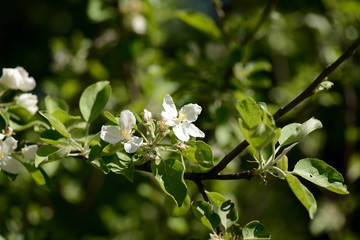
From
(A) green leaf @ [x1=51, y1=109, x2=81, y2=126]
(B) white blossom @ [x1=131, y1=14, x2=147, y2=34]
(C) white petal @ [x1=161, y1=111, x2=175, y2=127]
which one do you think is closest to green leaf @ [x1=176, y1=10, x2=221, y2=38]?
(B) white blossom @ [x1=131, y1=14, x2=147, y2=34]

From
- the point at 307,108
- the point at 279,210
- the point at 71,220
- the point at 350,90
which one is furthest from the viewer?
the point at 279,210

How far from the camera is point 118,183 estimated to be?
122 inches

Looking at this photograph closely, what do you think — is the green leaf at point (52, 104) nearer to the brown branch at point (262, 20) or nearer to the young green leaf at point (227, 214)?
the young green leaf at point (227, 214)

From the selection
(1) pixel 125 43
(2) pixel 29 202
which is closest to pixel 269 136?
(1) pixel 125 43

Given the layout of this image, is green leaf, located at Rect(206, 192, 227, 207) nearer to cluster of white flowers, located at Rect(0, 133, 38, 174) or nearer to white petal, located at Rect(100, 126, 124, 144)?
white petal, located at Rect(100, 126, 124, 144)

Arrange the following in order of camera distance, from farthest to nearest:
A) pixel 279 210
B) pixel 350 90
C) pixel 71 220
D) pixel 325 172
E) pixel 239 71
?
1. pixel 279 210
2. pixel 350 90
3. pixel 71 220
4. pixel 239 71
5. pixel 325 172

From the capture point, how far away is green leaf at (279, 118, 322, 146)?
1.16 m

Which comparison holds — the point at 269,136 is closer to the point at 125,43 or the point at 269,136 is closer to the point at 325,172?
the point at 325,172

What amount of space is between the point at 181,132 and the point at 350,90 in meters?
2.28

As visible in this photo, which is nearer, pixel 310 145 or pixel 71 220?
pixel 71 220

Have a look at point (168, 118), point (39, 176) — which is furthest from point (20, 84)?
point (168, 118)

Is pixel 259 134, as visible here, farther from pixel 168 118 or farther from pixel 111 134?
pixel 111 134

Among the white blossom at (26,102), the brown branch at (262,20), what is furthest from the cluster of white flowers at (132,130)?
the brown branch at (262,20)

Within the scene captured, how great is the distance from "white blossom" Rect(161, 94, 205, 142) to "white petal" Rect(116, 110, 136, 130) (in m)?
0.09
